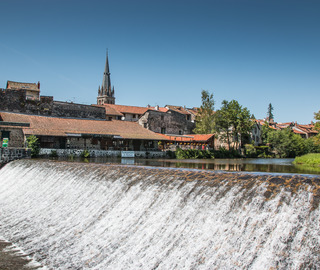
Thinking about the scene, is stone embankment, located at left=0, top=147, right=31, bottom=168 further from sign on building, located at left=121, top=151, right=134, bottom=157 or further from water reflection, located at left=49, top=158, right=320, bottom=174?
sign on building, located at left=121, top=151, right=134, bottom=157

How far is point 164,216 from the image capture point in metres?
8.62

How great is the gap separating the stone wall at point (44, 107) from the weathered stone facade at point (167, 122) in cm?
836

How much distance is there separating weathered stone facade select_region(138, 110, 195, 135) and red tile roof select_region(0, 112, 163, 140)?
29.6 feet

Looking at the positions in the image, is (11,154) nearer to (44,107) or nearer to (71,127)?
(71,127)

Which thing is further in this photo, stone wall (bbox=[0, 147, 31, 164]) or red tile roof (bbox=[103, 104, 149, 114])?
red tile roof (bbox=[103, 104, 149, 114])

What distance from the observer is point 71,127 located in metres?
39.2

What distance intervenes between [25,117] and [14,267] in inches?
1367

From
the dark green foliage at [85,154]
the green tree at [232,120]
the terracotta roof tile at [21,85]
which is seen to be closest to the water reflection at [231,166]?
the dark green foliage at [85,154]

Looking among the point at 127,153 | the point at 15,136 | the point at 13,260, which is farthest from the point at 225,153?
the point at 13,260

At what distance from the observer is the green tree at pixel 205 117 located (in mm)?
58200

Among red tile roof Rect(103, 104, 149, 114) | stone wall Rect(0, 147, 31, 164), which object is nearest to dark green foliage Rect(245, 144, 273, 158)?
red tile roof Rect(103, 104, 149, 114)

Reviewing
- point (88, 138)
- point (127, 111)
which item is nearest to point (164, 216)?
point (88, 138)

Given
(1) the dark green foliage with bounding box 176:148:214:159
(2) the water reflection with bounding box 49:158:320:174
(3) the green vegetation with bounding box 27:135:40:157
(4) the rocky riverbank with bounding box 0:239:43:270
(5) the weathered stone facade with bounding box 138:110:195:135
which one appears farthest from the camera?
(5) the weathered stone facade with bounding box 138:110:195:135

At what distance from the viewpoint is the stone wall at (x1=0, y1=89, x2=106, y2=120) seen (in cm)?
4134
